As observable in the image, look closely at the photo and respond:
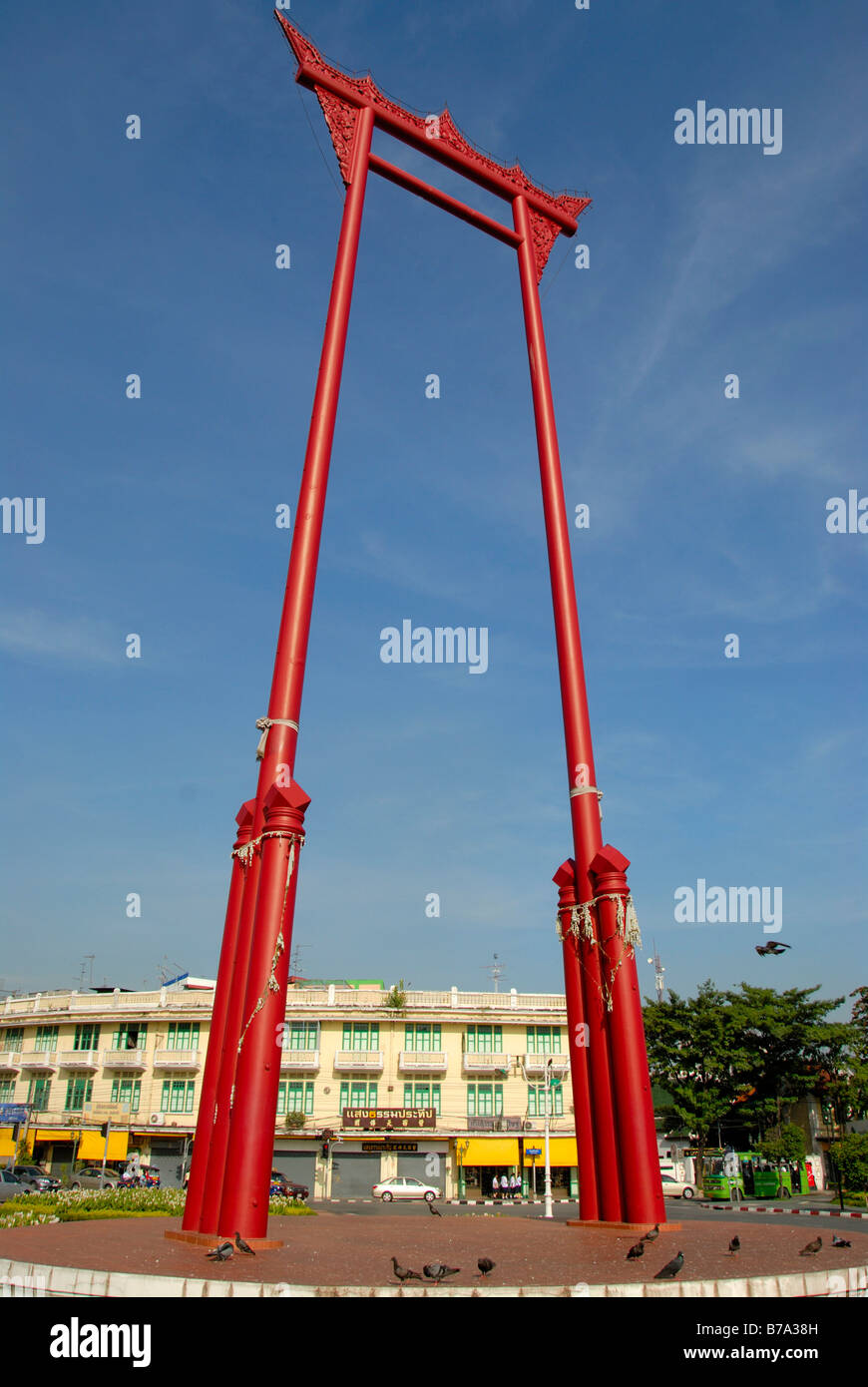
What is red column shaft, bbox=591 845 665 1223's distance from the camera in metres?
11.6

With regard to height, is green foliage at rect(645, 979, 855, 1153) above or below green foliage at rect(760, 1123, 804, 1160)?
above

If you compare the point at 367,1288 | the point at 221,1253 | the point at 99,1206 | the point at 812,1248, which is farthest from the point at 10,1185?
the point at 812,1248

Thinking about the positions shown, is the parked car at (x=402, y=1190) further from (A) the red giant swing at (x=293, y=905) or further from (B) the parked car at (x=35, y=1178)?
(A) the red giant swing at (x=293, y=905)

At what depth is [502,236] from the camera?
18.8 metres

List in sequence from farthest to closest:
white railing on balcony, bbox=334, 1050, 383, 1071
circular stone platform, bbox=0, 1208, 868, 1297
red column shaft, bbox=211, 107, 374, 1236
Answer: white railing on balcony, bbox=334, 1050, 383, 1071 → red column shaft, bbox=211, 107, 374, 1236 → circular stone platform, bbox=0, 1208, 868, 1297

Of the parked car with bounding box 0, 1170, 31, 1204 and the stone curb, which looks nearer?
the stone curb

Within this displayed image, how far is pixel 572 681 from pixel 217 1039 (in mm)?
7500

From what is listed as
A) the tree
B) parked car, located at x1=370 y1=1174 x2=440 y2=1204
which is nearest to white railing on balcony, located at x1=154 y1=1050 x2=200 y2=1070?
parked car, located at x1=370 y1=1174 x2=440 y2=1204

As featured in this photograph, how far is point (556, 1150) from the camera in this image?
1502 inches

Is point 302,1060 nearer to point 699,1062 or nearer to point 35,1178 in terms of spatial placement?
point 35,1178

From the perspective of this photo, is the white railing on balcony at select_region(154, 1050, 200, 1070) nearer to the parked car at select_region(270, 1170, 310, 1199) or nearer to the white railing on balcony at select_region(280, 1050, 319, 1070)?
the white railing on balcony at select_region(280, 1050, 319, 1070)

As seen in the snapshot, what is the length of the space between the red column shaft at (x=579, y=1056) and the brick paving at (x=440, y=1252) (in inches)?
21.0

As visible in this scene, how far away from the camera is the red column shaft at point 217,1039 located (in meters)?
10.4

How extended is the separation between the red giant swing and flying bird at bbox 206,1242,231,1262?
1.01 m
